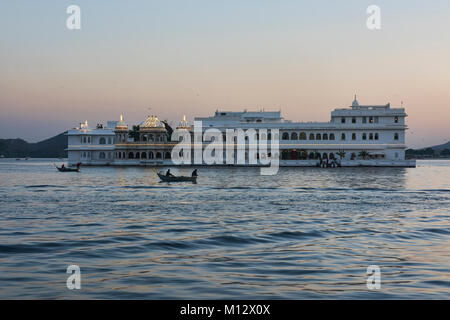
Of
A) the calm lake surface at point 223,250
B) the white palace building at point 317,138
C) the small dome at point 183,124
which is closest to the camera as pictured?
the calm lake surface at point 223,250

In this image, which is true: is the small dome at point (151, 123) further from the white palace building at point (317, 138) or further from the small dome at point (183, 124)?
the small dome at point (183, 124)

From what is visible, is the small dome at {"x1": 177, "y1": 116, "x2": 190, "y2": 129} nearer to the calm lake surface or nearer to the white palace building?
the white palace building

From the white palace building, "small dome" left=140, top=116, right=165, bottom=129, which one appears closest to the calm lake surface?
the white palace building

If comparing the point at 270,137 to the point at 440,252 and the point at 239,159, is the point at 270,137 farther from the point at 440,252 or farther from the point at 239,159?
the point at 440,252

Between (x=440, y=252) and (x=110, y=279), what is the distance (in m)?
8.05

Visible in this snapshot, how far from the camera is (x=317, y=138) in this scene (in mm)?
98062

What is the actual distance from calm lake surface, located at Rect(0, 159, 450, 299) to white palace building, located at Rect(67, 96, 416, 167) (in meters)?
70.2

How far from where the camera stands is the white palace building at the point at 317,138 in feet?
313

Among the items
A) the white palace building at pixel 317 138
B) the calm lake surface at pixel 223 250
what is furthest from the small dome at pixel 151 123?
the calm lake surface at pixel 223 250

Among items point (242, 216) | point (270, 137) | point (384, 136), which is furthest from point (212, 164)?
point (242, 216)

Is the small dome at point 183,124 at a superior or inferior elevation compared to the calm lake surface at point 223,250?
superior

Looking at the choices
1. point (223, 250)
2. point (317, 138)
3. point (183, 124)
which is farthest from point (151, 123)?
point (223, 250)

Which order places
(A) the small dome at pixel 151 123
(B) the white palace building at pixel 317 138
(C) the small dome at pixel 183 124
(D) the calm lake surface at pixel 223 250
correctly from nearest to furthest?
1. (D) the calm lake surface at pixel 223 250
2. (B) the white palace building at pixel 317 138
3. (C) the small dome at pixel 183 124
4. (A) the small dome at pixel 151 123

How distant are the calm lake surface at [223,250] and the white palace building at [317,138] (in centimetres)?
7018
